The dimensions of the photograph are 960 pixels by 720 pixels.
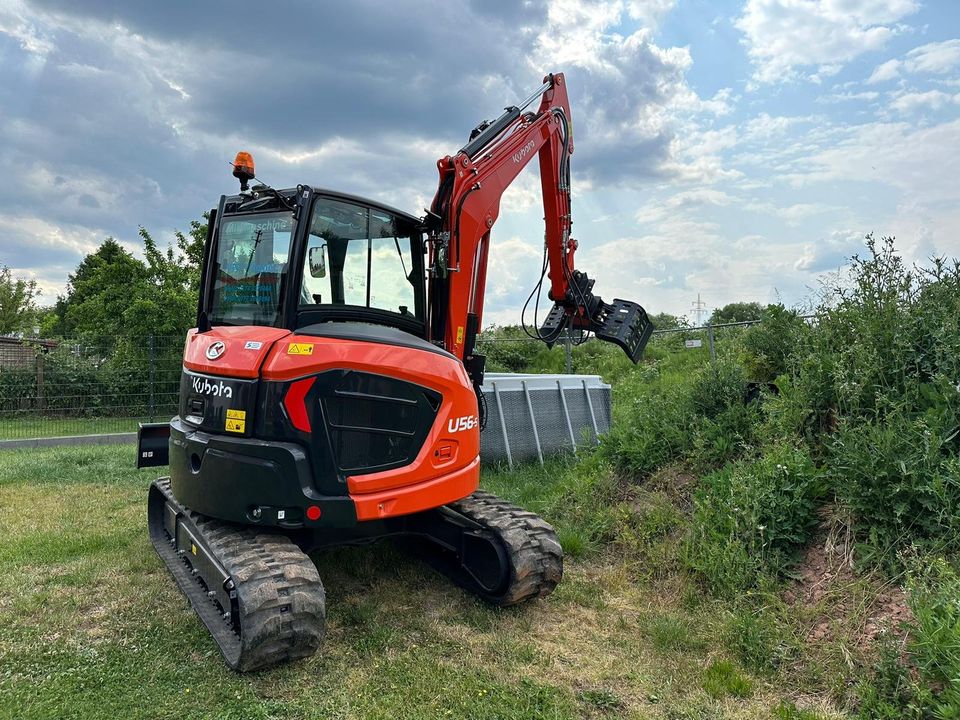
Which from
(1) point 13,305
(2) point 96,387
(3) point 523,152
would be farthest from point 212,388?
(1) point 13,305

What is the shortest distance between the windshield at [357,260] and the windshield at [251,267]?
188 mm

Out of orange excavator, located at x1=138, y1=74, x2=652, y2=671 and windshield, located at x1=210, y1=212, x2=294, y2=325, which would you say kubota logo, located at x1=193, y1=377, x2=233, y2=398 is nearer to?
orange excavator, located at x1=138, y1=74, x2=652, y2=671

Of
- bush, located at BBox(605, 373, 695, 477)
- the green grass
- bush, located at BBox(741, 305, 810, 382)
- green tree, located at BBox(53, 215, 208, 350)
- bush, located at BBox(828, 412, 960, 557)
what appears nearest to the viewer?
bush, located at BBox(828, 412, 960, 557)

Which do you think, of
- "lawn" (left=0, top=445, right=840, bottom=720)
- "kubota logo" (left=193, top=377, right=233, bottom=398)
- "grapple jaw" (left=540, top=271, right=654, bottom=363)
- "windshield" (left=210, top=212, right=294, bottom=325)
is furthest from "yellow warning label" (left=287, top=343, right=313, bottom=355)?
"grapple jaw" (left=540, top=271, right=654, bottom=363)

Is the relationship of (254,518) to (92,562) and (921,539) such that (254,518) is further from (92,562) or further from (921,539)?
(921,539)

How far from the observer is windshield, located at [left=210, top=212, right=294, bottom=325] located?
428 centimetres

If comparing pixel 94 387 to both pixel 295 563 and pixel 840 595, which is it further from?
pixel 840 595

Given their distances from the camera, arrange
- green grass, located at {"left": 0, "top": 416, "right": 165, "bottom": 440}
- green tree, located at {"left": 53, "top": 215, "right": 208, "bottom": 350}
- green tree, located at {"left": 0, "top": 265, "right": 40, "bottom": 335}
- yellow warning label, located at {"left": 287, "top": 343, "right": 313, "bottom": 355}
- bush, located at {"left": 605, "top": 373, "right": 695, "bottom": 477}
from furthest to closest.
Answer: green tree, located at {"left": 0, "top": 265, "right": 40, "bottom": 335}
green tree, located at {"left": 53, "top": 215, "right": 208, "bottom": 350}
green grass, located at {"left": 0, "top": 416, "right": 165, "bottom": 440}
bush, located at {"left": 605, "top": 373, "right": 695, "bottom": 477}
yellow warning label, located at {"left": 287, "top": 343, "right": 313, "bottom": 355}

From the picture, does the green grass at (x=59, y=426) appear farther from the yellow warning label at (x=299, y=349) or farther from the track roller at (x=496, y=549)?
the yellow warning label at (x=299, y=349)

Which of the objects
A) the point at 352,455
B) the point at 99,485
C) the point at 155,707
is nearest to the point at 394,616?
the point at 352,455

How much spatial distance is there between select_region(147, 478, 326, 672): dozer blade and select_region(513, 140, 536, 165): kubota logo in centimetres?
377

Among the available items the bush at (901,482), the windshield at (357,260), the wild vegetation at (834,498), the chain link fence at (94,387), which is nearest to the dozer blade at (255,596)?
the windshield at (357,260)

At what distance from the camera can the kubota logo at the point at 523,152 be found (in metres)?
6.04

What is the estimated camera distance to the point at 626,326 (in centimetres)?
690
